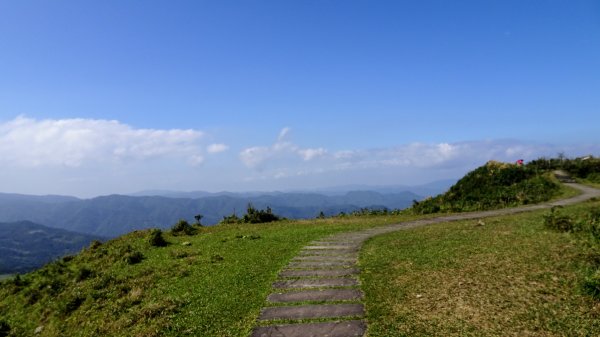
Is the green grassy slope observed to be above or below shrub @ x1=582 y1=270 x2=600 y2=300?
below

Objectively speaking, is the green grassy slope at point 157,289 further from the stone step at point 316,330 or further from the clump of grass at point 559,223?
the clump of grass at point 559,223

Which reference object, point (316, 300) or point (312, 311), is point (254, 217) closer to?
point (316, 300)

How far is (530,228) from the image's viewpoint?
2011cm

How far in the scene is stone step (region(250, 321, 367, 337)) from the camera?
1026 cm

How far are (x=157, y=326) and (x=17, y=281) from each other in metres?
15.3

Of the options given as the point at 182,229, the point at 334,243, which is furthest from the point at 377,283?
the point at 182,229

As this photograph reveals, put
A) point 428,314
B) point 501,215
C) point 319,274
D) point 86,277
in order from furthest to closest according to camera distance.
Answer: point 501,215
point 86,277
point 319,274
point 428,314

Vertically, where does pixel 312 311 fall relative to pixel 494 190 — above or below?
below

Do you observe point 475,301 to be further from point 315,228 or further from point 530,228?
point 315,228

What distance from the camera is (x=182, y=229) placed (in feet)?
99.6

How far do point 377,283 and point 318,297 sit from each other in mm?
2193

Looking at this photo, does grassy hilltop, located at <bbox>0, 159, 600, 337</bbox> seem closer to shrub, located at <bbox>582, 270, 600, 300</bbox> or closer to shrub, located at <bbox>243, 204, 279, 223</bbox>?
shrub, located at <bbox>582, 270, 600, 300</bbox>

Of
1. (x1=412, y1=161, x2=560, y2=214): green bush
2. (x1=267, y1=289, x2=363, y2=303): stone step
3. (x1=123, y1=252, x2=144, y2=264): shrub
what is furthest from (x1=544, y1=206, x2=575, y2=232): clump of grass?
(x1=123, y1=252, x2=144, y2=264): shrub

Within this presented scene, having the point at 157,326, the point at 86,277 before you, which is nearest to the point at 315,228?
the point at 86,277
